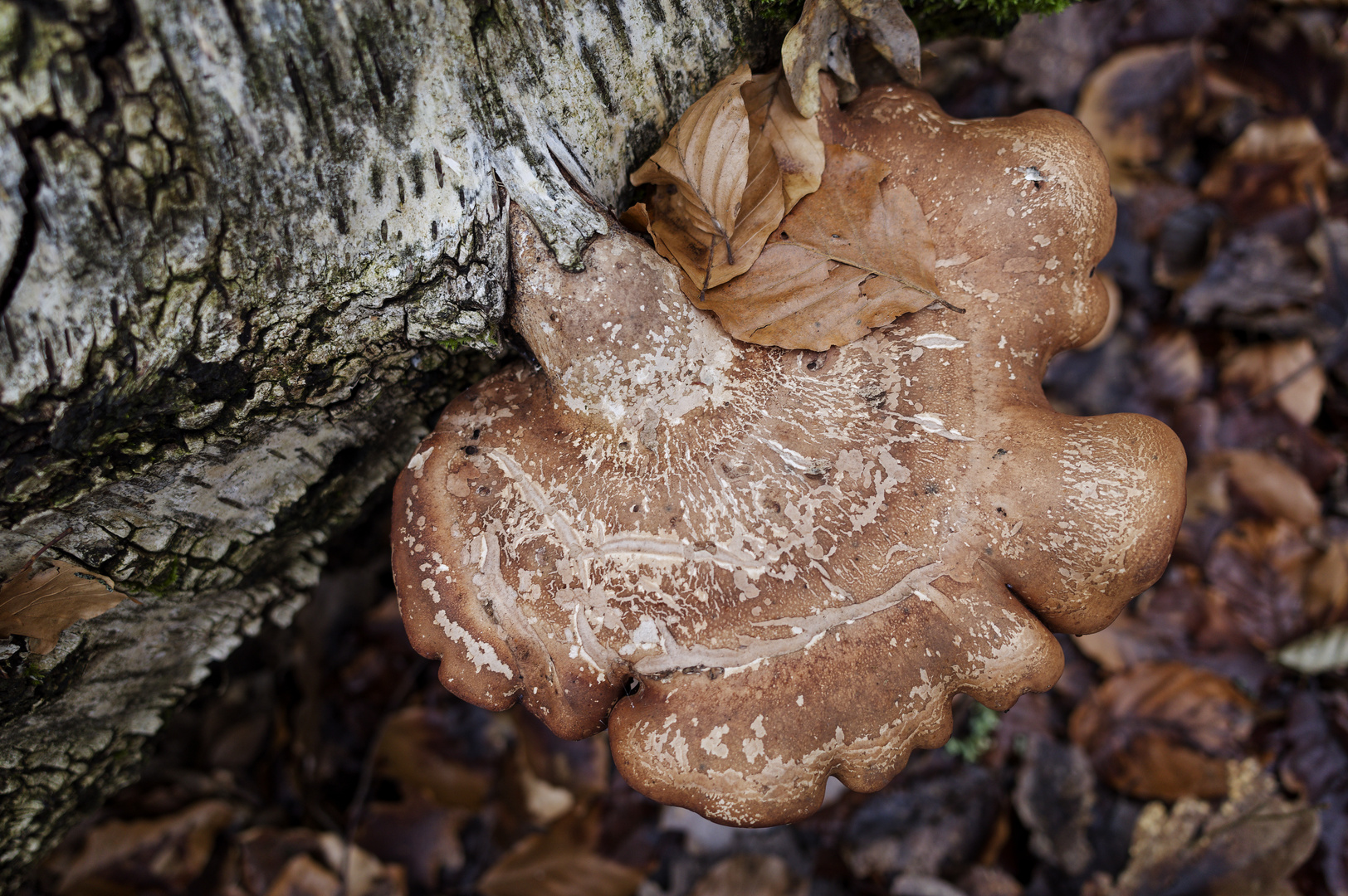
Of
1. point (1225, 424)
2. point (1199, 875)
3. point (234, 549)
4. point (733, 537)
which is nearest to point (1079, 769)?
point (1199, 875)

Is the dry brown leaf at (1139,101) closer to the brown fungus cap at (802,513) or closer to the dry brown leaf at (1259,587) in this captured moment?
the dry brown leaf at (1259,587)

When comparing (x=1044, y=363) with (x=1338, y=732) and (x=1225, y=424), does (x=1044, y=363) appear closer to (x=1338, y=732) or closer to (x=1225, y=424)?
(x=1225, y=424)

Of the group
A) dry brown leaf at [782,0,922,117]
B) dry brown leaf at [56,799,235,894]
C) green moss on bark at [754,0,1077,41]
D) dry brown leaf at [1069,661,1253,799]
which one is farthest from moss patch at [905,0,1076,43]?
dry brown leaf at [56,799,235,894]

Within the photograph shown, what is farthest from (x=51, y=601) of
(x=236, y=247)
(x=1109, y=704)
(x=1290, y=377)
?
(x=1290, y=377)

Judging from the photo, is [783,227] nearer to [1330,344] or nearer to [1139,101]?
[1139,101]

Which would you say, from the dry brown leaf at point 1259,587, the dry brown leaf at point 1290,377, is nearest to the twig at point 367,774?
the dry brown leaf at point 1259,587

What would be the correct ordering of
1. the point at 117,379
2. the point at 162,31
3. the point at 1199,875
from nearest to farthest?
the point at 162,31, the point at 117,379, the point at 1199,875
